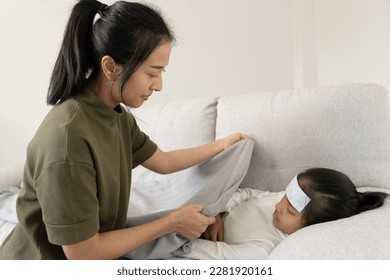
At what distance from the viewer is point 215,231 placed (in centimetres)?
106

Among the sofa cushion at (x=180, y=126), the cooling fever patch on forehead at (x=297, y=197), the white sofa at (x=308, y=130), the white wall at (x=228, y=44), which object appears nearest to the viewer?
the cooling fever patch on forehead at (x=297, y=197)

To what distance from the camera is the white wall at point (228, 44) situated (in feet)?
6.75

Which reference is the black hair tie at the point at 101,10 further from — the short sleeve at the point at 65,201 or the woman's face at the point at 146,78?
the short sleeve at the point at 65,201

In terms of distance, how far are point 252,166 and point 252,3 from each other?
1183 mm

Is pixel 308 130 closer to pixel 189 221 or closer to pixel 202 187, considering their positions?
pixel 202 187

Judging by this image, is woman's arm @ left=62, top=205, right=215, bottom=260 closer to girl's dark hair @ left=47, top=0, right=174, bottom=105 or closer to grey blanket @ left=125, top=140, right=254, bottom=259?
grey blanket @ left=125, top=140, right=254, bottom=259

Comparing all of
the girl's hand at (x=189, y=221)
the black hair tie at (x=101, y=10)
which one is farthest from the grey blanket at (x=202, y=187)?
the black hair tie at (x=101, y=10)

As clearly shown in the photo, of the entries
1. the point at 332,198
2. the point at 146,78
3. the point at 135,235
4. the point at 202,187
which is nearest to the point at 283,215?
the point at 332,198

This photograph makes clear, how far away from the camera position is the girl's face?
1.07 m

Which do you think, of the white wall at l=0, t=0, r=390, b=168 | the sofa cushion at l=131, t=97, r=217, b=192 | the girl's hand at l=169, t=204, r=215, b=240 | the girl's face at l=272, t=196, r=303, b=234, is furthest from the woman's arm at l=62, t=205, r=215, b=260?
the white wall at l=0, t=0, r=390, b=168

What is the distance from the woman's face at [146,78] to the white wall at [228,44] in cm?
127

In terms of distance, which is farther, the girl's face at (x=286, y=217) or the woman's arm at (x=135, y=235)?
the girl's face at (x=286, y=217)

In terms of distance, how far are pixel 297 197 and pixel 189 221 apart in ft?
1.17

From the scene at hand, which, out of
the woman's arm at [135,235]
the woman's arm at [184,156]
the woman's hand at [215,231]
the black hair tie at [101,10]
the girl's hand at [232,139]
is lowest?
the woman's hand at [215,231]
